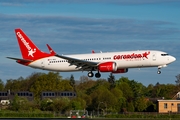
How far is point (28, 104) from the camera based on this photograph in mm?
144500

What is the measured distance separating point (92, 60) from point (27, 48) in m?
14.0

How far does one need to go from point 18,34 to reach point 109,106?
161ft

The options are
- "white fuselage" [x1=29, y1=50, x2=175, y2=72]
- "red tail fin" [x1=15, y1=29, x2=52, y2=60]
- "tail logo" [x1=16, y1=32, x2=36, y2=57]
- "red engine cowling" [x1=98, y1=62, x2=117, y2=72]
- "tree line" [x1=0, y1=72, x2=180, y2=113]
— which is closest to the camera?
"white fuselage" [x1=29, y1=50, x2=175, y2=72]

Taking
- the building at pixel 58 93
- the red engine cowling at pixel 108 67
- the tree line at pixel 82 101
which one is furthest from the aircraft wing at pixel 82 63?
the building at pixel 58 93

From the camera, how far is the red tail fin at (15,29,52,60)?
10556 centimetres

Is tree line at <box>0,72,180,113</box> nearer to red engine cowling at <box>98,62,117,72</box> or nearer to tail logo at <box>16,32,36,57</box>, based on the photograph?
tail logo at <box>16,32,36,57</box>

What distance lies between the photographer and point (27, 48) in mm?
108125

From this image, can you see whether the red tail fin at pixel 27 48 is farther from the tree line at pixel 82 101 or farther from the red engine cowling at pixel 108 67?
the tree line at pixel 82 101

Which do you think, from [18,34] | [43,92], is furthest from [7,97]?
[18,34]

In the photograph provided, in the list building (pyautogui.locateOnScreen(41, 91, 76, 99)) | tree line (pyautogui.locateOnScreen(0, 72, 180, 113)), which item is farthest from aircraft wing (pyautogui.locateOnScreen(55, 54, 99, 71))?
building (pyautogui.locateOnScreen(41, 91, 76, 99))

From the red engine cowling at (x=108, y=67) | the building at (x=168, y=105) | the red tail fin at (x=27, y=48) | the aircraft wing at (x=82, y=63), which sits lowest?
the building at (x=168, y=105)

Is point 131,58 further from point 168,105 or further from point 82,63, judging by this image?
point 168,105

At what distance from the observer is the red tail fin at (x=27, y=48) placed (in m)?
106

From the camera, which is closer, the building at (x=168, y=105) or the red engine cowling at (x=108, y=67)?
the red engine cowling at (x=108, y=67)
